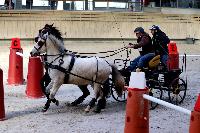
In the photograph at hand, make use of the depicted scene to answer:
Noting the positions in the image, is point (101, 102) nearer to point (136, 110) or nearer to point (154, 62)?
point (154, 62)

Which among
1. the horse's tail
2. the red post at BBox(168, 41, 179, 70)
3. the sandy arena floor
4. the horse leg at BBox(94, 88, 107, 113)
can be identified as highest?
the red post at BBox(168, 41, 179, 70)

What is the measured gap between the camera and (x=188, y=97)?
1157 cm

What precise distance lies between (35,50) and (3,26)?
44.4 feet

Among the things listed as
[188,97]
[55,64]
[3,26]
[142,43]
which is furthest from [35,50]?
[3,26]

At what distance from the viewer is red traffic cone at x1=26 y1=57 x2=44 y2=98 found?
11211 millimetres

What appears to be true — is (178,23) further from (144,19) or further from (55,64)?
(55,64)

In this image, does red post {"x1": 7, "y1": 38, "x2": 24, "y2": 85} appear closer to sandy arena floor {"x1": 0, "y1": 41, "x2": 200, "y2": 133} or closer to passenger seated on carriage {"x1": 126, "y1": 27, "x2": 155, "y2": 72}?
sandy arena floor {"x1": 0, "y1": 41, "x2": 200, "y2": 133}

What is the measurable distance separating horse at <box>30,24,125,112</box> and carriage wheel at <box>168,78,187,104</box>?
1.20 meters

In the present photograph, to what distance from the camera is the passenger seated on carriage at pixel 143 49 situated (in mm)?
10359

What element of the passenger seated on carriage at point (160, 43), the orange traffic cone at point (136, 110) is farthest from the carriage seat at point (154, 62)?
the orange traffic cone at point (136, 110)

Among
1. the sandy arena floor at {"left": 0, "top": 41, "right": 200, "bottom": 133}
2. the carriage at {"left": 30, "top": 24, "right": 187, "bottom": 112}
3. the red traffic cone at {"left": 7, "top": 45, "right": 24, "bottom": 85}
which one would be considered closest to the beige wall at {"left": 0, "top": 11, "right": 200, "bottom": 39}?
the red traffic cone at {"left": 7, "top": 45, "right": 24, "bottom": 85}

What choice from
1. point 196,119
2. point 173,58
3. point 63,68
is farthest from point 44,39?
point 196,119

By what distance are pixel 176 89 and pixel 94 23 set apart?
13396 millimetres

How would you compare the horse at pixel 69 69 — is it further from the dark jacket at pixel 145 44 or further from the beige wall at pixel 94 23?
the beige wall at pixel 94 23
